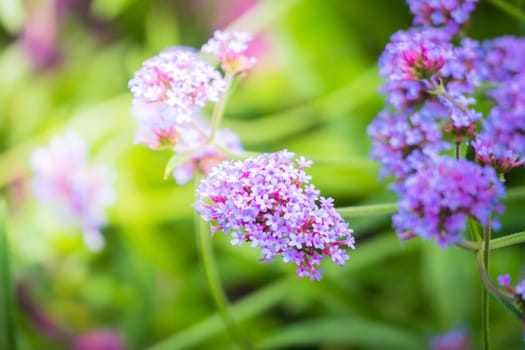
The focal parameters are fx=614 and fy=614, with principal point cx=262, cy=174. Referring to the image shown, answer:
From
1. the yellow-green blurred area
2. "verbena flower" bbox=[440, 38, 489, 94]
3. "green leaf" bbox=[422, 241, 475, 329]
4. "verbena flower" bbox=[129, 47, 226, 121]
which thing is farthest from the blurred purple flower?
"verbena flower" bbox=[440, 38, 489, 94]

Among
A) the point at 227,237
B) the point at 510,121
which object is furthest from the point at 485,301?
the point at 227,237

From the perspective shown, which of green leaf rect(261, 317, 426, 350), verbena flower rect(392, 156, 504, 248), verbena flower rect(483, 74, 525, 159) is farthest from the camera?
green leaf rect(261, 317, 426, 350)

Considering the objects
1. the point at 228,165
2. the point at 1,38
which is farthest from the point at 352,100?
the point at 1,38

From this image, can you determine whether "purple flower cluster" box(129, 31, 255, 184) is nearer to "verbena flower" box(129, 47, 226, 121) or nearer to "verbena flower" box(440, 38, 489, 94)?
"verbena flower" box(129, 47, 226, 121)

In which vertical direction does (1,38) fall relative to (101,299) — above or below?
above

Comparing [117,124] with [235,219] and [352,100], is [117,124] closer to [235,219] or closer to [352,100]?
[352,100]
